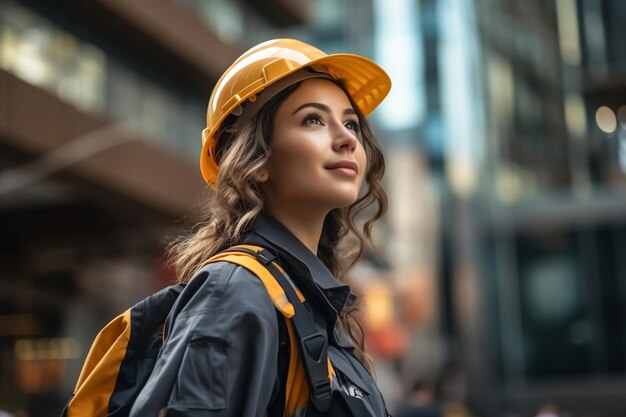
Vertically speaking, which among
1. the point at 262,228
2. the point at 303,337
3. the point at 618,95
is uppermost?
the point at 618,95

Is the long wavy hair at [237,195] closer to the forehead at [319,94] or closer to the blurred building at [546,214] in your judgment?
the forehead at [319,94]

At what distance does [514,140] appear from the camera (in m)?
38.5

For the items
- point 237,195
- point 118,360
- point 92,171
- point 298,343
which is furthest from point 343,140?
point 92,171

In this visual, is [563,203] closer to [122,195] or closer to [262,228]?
[122,195]

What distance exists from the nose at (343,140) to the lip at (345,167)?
4 cm

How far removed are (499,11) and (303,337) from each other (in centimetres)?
4028

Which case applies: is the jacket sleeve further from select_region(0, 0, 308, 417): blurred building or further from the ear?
select_region(0, 0, 308, 417): blurred building

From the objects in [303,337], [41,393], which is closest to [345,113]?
[303,337]

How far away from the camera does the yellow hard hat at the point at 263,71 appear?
233 cm

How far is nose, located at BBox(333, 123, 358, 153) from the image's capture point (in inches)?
93.0

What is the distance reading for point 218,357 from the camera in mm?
1760

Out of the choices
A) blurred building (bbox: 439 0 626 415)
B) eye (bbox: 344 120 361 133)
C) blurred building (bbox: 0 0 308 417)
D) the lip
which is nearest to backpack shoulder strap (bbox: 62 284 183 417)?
the lip

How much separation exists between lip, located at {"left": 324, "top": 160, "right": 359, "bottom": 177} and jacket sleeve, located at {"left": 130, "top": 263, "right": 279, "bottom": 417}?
0.54 metres

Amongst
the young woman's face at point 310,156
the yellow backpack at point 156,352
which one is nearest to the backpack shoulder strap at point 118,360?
the yellow backpack at point 156,352
